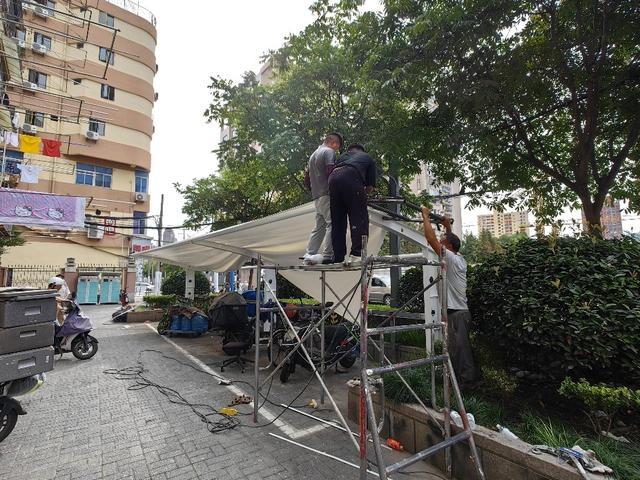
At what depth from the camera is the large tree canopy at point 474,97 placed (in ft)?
18.6

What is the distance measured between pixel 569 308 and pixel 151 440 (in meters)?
Result: 4.29

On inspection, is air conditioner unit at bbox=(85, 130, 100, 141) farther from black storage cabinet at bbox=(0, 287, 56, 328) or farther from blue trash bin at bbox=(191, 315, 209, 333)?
black storage cabinet at bbox=(0, 287, 56, 328)

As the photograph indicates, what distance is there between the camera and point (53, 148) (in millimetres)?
15117

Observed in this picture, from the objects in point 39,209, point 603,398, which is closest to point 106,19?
point 39,209

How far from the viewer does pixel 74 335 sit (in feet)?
23.5

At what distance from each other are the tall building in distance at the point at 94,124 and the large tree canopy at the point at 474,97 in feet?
46.9

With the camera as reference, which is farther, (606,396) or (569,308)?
(569,308)

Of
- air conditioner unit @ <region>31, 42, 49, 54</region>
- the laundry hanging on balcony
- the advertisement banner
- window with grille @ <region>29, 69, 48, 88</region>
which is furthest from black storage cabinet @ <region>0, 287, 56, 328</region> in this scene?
air conditioner unit @ <region>31, 42, 49, 54</region>

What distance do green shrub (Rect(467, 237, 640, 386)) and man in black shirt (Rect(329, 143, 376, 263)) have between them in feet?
5.77

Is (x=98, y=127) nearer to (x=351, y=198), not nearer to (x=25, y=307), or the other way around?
(x=25, y=307)

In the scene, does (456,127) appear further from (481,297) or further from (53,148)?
(53,148)

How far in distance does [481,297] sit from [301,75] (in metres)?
7.52

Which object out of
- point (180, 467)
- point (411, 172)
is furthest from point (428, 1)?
point (180, 467)

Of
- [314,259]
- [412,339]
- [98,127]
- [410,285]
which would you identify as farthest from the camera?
[98,127]
